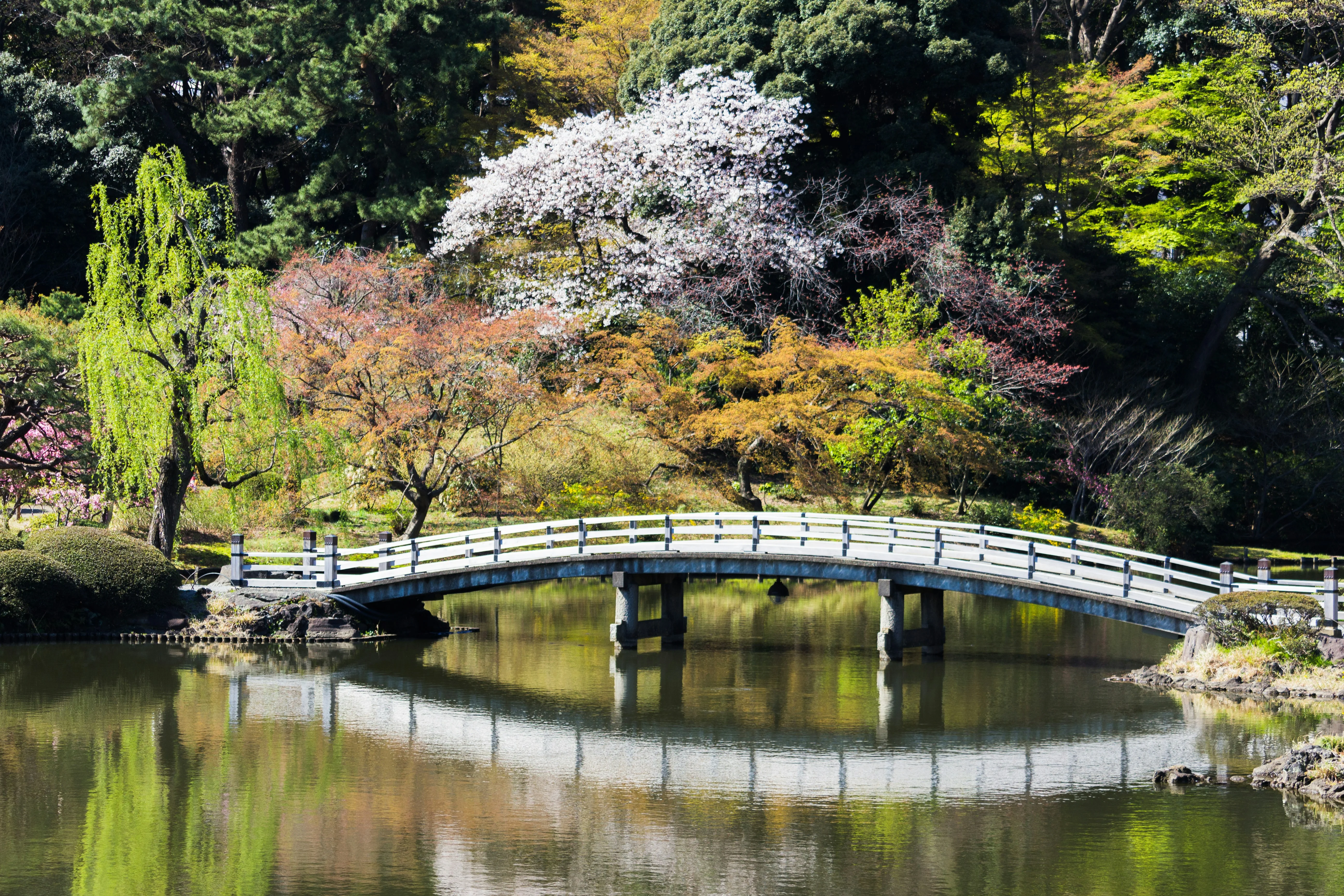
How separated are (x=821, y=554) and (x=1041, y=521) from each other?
13.2 metres

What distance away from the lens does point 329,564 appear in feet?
84.2

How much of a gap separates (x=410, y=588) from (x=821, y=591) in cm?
1140

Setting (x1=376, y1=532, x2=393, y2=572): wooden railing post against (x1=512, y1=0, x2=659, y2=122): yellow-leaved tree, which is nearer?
(x1=376, y1=532, x2=393, y2=572): wooden railing post

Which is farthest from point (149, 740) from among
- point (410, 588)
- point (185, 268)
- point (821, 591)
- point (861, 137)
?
point (861, 137)

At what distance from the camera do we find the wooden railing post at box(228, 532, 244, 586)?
2542 cm

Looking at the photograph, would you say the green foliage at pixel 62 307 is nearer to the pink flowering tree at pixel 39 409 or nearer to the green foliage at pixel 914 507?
the pink flowering tree at pixel 39 409

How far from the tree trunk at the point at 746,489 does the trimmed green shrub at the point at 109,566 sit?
13827mm

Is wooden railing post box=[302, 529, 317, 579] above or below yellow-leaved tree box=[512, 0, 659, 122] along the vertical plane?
below

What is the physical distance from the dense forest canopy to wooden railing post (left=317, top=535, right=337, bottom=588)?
5.10 m

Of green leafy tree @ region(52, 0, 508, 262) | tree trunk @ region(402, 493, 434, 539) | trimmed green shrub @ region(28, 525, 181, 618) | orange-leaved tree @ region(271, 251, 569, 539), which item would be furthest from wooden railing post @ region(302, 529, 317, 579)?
green leafy tree @ region(52, 0, 508, 262)

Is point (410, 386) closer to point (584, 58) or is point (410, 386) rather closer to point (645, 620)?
point (645, 620)

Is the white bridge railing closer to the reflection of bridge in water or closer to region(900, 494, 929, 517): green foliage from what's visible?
the reflection of bridge in water

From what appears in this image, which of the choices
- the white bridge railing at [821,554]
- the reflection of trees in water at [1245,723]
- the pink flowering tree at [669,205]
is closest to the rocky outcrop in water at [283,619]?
the white bridge railing at [821,554]

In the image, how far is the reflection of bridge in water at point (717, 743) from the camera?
615 inches
